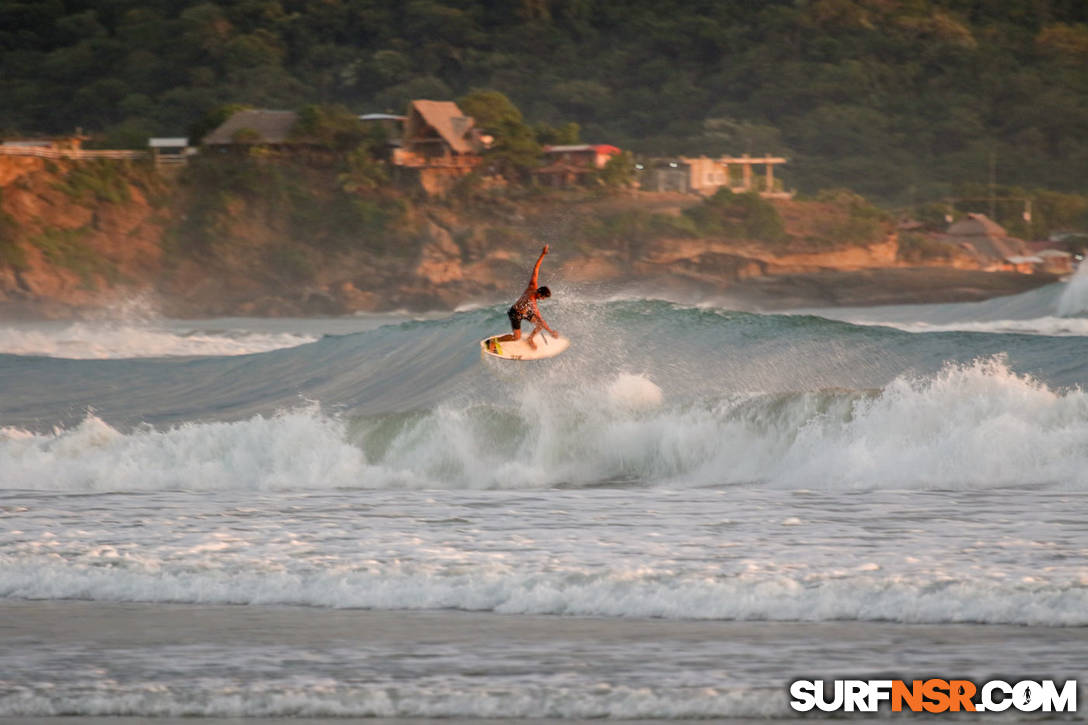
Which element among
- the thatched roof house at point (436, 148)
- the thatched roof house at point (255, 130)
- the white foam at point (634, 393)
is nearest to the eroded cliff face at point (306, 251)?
the thatched roof house at point (436, 148)

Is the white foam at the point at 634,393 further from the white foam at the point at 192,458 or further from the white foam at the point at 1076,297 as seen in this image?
the white foam at the point at 1076,297

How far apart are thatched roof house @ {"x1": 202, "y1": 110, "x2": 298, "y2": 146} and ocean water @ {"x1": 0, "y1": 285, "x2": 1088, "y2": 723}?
77.0m

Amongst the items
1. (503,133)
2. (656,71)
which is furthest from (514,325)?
(656,71)

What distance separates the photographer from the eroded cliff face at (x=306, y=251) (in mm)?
90750

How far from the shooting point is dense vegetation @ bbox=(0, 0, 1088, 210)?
4788 inches

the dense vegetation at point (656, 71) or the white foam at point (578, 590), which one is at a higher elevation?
the dense vegetation at point (656, 71)

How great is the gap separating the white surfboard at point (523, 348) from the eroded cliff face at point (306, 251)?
235ft

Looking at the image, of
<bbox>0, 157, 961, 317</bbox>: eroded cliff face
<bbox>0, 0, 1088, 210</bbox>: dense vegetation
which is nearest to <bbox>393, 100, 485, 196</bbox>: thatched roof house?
<bbox>0, 157, 961, 317</bbox>: eroded cliff face

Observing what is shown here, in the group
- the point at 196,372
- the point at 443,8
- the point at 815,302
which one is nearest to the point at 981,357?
the point at 196,372

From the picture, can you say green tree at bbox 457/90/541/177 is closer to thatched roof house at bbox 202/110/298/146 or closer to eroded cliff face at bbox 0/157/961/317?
eroded cliff face at bbox 0/157/961/317

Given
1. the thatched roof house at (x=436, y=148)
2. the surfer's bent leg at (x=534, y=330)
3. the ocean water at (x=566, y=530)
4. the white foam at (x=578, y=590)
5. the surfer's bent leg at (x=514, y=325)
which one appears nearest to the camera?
the ocean water at (x=566, y=530)

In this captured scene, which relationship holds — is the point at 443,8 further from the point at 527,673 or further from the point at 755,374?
the point at 527,673

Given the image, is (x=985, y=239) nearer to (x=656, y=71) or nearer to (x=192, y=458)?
(x=656, y=71)

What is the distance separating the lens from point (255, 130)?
102 meters
